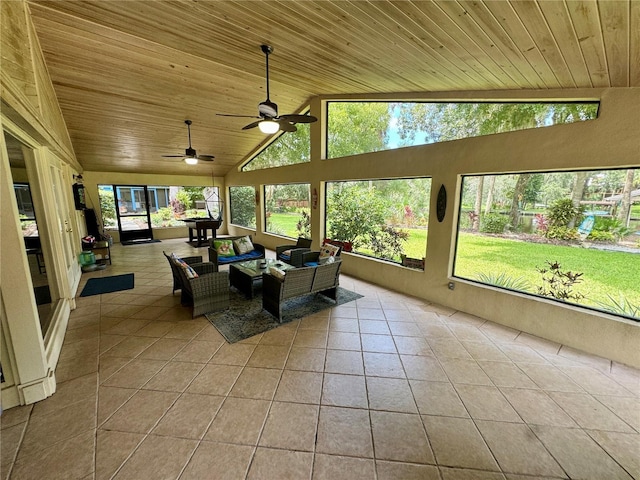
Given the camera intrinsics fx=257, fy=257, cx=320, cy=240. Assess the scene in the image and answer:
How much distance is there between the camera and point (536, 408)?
2.10 metres

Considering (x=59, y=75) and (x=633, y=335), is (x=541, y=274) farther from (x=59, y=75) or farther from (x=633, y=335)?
(x=59, y=75)

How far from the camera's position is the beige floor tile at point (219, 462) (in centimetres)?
157

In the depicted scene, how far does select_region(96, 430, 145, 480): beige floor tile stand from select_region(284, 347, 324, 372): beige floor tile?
4.10 feet

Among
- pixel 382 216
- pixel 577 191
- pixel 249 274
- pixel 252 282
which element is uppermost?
pixel 577 191

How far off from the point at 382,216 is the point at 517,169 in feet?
7.45

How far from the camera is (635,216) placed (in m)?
2.63

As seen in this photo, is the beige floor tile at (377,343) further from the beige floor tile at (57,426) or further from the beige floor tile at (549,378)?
the beige floor tile at (57,426)

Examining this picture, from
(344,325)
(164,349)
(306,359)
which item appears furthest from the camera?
(344,325)

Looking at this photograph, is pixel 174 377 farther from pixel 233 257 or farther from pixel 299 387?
pixel 233 257

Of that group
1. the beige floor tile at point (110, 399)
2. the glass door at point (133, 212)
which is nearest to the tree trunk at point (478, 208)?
the beige floor tile at point (110, 399)

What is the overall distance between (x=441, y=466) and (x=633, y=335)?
8.72 feet

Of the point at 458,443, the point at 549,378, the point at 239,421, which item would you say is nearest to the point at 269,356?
the point at 239,421

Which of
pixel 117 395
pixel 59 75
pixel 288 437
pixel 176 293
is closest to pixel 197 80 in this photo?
pixel 59 75

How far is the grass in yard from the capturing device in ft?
8.96
